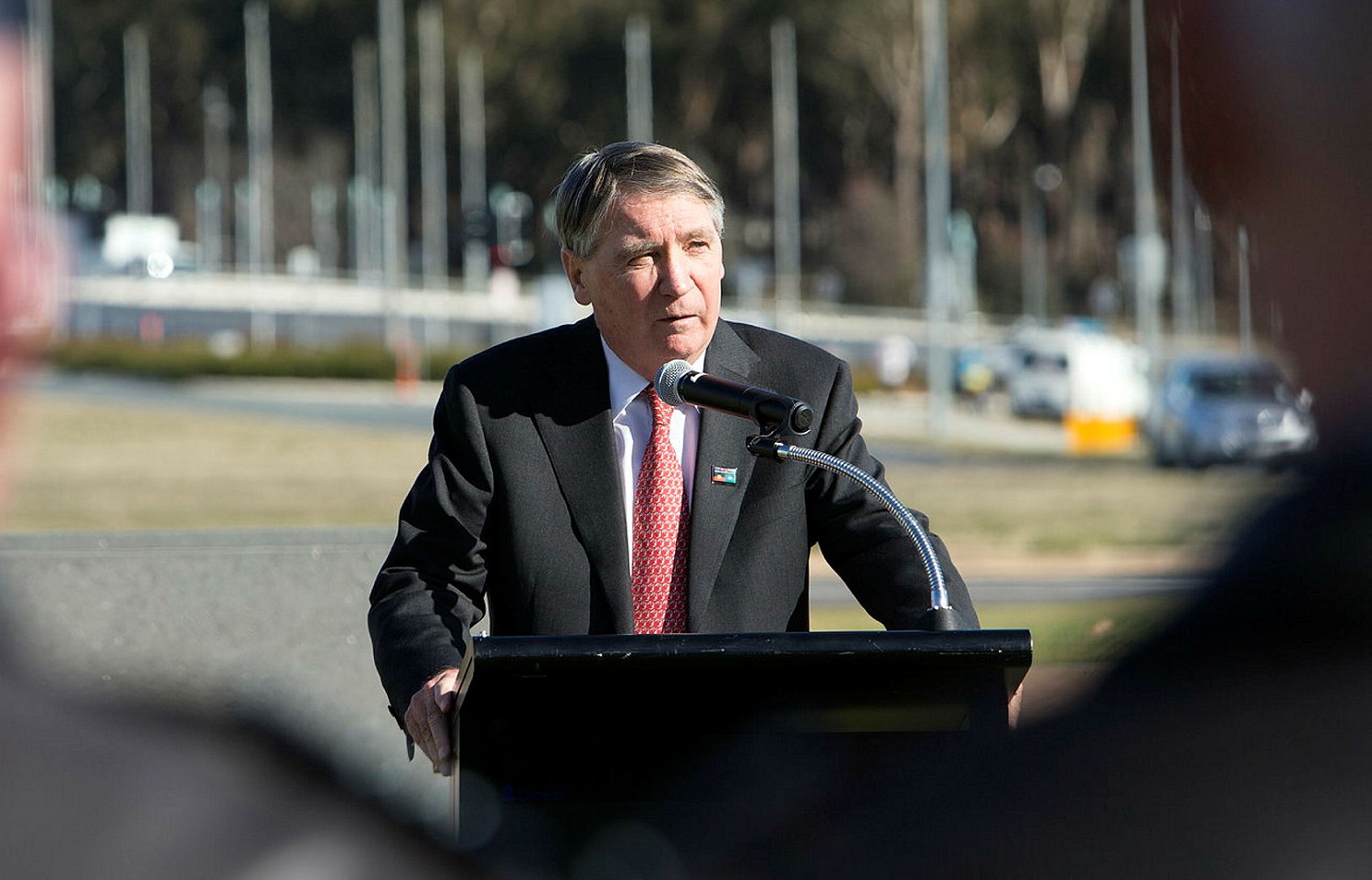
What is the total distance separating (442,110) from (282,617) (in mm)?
68911

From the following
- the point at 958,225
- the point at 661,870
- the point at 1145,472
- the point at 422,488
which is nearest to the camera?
the point at 661,870

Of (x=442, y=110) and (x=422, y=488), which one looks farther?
(x=442, y=110)

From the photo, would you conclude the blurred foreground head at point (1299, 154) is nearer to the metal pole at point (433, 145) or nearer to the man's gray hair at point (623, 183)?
the man's gray hair at point (623, 183)

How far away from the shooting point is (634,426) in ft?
11.2

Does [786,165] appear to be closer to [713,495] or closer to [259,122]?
[259,122]

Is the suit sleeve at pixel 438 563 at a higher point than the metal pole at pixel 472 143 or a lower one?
lower

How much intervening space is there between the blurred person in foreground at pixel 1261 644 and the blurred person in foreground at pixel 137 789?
0.25 meters

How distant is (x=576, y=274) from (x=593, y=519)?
435 mm

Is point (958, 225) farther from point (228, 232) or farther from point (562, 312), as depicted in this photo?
point (562, 312)

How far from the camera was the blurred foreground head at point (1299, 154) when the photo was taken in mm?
789

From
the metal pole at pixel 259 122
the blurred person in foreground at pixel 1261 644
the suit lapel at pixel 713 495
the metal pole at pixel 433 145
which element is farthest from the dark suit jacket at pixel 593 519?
the metal pole at pixel 259 122

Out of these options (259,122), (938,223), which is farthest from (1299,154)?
(259,122)

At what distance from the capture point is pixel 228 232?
80.6m

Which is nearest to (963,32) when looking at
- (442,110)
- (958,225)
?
(958,225)
